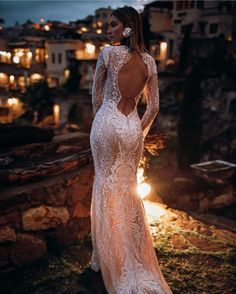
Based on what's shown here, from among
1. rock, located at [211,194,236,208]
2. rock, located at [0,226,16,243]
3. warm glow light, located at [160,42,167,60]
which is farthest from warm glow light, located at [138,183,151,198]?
warm glow light, located at [160,42,167,60]

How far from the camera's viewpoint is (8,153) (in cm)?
543

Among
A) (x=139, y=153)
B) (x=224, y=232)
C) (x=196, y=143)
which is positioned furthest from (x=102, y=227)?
(x=196, y=143)

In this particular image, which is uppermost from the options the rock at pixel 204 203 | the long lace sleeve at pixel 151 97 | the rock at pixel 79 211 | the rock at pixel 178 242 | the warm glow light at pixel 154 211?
the long lace sleeve at pixel 151 97

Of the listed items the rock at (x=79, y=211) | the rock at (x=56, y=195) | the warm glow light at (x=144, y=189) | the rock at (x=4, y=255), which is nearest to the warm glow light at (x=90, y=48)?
the warm glow light at (x=144, y=189)

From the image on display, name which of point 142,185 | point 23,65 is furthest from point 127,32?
point 23,65

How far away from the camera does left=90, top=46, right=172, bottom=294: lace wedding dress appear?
3135 millimetres

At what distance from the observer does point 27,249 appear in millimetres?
3883

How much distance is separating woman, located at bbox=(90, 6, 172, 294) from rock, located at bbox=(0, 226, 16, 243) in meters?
1.03

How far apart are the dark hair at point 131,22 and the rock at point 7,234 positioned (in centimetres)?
242

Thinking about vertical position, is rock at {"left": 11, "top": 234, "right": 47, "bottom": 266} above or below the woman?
below

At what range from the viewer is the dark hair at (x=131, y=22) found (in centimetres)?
302

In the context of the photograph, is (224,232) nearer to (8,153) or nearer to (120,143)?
(120,143)

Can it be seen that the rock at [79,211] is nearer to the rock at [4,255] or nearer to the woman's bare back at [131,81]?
the rock at [4,255]

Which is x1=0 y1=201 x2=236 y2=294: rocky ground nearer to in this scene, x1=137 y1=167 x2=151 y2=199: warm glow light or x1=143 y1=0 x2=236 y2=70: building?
x1=137 y1=167 x2=151 y2=199: warm glow light
